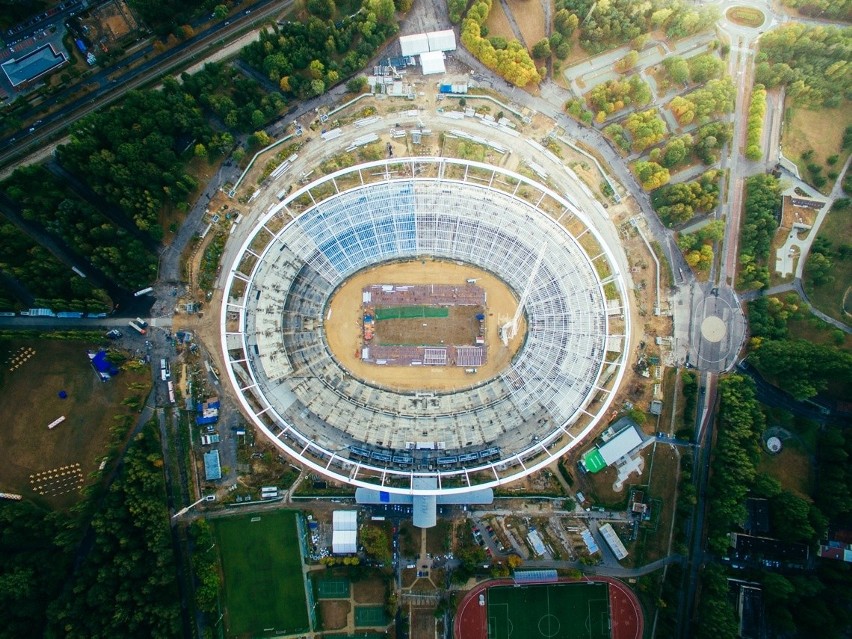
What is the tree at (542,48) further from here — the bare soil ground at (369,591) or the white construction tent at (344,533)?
the bare soil ground at (369,591)

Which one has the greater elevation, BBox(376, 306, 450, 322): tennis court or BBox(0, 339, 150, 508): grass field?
BBox(376, 306, 450, 322): tennis court

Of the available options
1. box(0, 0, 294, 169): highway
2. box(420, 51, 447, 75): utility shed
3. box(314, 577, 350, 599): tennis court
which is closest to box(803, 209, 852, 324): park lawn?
box(420, 51, 447, 75): utility shed

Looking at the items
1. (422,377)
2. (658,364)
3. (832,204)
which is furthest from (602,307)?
(832,204)

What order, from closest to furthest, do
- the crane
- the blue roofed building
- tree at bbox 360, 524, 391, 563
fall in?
tree at bbox 360, 524, 391, 563
the crane
the blue roofed building

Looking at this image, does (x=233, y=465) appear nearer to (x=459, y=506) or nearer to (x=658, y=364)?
(x=459, y=506)

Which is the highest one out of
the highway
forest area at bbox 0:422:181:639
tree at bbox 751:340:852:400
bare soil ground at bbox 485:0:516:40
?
bare soil ground at bbox 485:0:516:40

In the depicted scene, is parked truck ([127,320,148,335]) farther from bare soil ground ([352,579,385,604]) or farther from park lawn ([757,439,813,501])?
park lawn ([757,439,813,501])

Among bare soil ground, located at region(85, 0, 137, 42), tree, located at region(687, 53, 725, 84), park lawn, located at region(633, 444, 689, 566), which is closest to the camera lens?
park lawn, located at region(633, 444, 689, 566)
